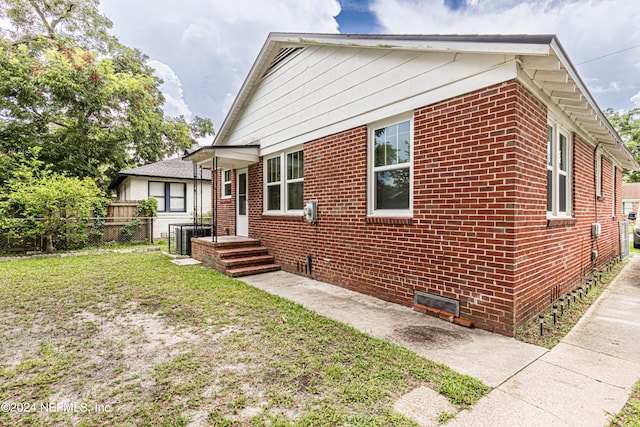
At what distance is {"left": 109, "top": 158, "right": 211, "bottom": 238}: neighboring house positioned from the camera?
14500mm

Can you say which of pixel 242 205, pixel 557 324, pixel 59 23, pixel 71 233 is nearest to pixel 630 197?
pixel 557 324

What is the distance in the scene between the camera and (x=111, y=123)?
1602 cm

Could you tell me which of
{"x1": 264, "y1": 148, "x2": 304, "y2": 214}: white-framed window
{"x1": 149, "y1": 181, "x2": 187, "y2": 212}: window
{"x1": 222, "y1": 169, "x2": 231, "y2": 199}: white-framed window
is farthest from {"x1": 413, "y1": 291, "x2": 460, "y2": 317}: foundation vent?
{"x1": 149, "y1": 181, "x2": 187, "y2": 212}: window

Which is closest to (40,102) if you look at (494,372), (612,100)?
(494,372)

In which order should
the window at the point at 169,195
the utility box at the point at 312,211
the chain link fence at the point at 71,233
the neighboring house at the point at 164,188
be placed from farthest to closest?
the window at the point at 169,195 → the neighboring house at the point at 164,188 → the chain link fence at the point at 71,233 → the utility box at the point at 312,211

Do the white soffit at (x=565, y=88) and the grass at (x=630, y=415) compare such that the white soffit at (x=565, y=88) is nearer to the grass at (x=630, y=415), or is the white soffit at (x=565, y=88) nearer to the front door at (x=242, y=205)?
the grass at (x=630, y=415)

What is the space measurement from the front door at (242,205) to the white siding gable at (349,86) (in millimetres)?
Answer: 1082

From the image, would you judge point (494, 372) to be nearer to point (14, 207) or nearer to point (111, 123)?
point (14, 207)

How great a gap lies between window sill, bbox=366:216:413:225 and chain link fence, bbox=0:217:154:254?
10.5m

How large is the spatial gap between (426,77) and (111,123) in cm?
1809

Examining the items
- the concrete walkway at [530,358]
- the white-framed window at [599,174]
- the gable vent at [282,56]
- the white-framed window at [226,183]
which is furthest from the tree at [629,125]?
the white-framed window at [226,183]

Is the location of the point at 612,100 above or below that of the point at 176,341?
above

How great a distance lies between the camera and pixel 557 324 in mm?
3586

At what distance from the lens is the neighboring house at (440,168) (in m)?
3.30
